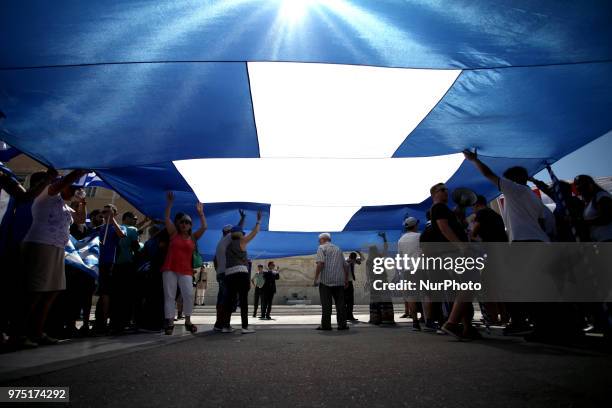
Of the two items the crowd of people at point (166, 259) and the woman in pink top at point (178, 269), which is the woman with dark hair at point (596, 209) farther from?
the woman in pink top at point (178, 269)

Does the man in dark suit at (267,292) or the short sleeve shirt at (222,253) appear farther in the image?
the man in dark suit at (267,292)

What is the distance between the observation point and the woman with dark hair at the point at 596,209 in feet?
11.3

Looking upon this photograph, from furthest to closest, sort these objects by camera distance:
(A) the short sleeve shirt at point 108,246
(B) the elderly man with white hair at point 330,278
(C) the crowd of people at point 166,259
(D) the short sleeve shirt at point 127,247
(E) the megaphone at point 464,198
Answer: (B) the elderly man with white hair at point 330,278 → (E) the megaphone at point 464,198 → (D) the short sleeve shirt at point 127,247 → (A) the short sleeve shirt at point 108,246 → (C) the crowd of people at point 166,259

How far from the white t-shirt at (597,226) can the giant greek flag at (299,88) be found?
42.1 inches

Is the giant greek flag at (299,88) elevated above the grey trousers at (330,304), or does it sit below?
above

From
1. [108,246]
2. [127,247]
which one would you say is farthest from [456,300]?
[108,246]

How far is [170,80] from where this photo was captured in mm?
3480

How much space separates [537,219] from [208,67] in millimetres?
3618

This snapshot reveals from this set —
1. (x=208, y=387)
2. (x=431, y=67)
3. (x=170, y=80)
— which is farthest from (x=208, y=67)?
(x=208, y=387)

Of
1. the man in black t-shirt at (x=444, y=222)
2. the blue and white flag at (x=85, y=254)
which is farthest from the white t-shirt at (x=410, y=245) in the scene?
the blue and white flag at (x=85, y=254)

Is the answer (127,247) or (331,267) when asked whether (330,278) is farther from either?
(127,247)

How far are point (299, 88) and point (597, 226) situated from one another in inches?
131

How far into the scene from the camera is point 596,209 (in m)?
3.52

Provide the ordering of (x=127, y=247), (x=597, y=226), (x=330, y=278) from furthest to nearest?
(x=330, y=278), (x=127, y=247), (x=597, y=226)
